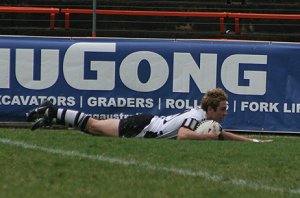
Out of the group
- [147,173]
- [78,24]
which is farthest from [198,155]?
[78,24]

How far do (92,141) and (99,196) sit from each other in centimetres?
350

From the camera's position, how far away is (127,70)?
1352 cm

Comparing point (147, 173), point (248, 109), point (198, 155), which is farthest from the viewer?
point (248, 109)

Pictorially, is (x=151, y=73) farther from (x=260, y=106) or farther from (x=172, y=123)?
(x=172, y=123)

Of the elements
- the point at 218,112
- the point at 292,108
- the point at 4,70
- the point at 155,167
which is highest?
the point at 4,70

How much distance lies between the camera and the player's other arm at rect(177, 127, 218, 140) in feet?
33.1

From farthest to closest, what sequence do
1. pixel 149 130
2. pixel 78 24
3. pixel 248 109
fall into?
pixel 78 24 < pixel 248 109 < pixel 149 130

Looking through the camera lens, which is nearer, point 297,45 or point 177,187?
point 177,187

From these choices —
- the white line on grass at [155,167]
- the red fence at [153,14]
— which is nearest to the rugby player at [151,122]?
the white line on grass at [155,167]

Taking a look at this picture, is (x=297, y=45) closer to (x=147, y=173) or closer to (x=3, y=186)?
(x=147, y=173)

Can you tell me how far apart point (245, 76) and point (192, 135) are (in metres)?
3.56

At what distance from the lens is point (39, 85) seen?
44.1ft

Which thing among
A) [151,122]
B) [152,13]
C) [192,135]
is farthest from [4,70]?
[152,13]

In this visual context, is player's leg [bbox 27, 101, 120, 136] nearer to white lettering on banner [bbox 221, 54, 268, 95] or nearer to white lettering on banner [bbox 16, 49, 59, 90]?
white lettering on banner [bbox 16, 49, 59, 90]
